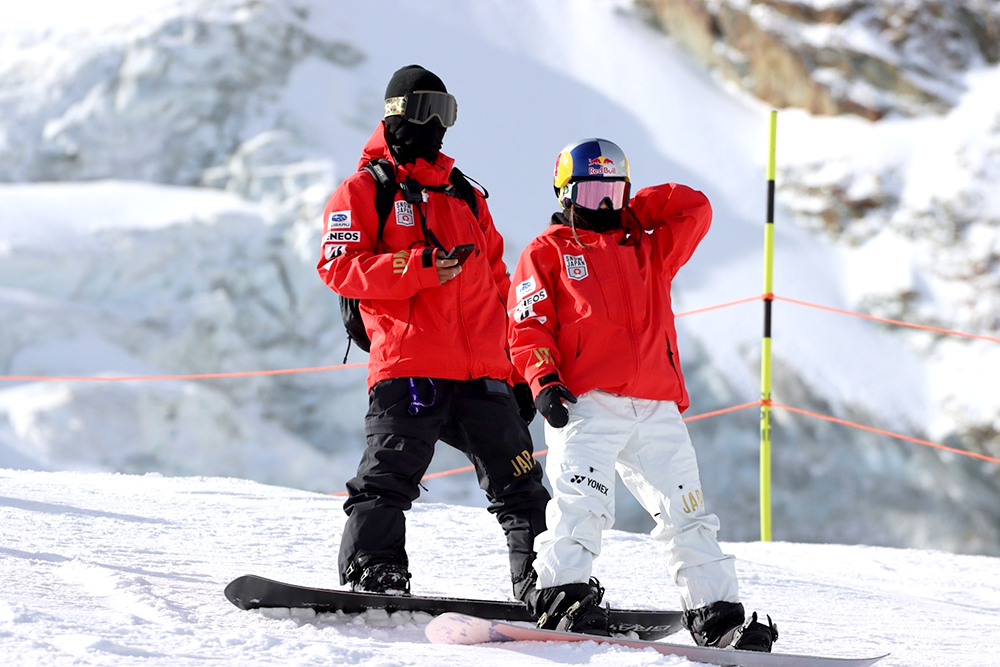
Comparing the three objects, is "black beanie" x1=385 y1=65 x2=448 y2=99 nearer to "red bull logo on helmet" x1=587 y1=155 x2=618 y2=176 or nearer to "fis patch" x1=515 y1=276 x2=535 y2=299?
"red bull logo on helmet" x1=587 y1=155 x2=618 y2=176

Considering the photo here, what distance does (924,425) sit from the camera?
42.0 feet

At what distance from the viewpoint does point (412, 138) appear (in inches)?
118

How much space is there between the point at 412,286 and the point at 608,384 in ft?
1.87

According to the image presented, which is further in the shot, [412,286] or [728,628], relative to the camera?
[412,286]

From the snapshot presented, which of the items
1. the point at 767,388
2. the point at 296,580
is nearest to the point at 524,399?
the point at 296,580

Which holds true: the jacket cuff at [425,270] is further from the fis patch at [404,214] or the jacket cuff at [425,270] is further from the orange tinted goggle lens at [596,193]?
the orange tinted goggle lens at [596,193]

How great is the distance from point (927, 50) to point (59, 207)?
1346 centimetres

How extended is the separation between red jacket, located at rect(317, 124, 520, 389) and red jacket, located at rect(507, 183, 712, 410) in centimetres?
18

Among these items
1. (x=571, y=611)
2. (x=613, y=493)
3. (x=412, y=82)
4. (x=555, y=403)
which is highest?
(x=412, y=82)

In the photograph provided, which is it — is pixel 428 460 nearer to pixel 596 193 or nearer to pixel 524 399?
pixel 524 399

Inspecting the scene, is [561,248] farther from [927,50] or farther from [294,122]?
[927,50]

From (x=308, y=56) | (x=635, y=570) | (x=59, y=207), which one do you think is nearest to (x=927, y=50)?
(x=308, y=56)

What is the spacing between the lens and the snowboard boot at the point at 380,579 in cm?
Result: 274

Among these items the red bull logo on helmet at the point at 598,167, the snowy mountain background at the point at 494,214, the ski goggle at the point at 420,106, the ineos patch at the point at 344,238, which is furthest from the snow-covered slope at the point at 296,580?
the snowy mountain background at the point at 494,214
